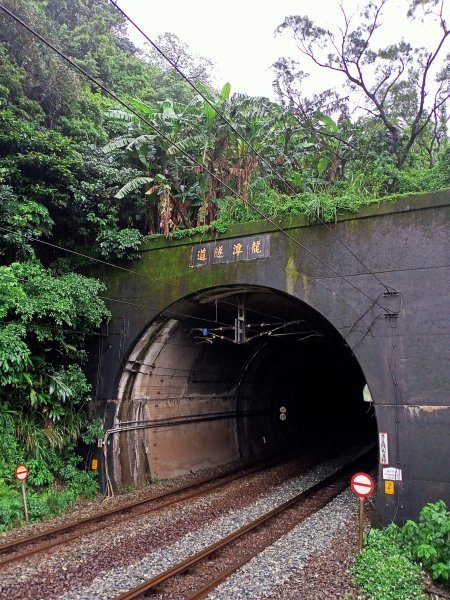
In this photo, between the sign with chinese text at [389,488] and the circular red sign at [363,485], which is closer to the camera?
the circular red sign at [363,485]

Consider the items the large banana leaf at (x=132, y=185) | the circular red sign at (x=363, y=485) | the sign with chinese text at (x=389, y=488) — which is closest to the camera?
the circular red sign at (x=363, y=485)

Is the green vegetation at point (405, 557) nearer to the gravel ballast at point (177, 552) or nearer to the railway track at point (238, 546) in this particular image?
the gravel ballast at point (177, 552)

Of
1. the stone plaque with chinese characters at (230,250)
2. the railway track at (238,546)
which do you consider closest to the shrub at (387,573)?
the railway track at (238,546)

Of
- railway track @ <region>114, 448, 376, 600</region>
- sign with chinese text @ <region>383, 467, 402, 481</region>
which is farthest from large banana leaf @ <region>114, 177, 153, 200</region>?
sign with chinese text @ <region>383, 467, 402, 481</region>

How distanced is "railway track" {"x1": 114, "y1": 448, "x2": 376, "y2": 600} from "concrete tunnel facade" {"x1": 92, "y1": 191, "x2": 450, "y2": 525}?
1867mm

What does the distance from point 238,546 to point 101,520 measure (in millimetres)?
2670

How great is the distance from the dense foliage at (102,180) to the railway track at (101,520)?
107 cm

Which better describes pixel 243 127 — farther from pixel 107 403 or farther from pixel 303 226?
pixel 107 403

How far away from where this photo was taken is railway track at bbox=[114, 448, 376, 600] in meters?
5.61

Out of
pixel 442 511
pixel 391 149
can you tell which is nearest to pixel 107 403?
pixel 442 511

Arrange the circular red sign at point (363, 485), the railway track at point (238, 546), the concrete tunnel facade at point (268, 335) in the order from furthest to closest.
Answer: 1. the concrete tunnel facade at point (268, 335)
2. the circular red sign at point (363, 485)
3. the railway track at point (238, 546)

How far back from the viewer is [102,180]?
1115cm

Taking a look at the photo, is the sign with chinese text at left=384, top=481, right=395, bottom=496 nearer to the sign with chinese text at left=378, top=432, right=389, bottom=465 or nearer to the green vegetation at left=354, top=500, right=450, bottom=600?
the sign with chinese text at left=378, top=432, right=389, bottom=465

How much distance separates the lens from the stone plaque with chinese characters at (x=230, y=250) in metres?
9.65
